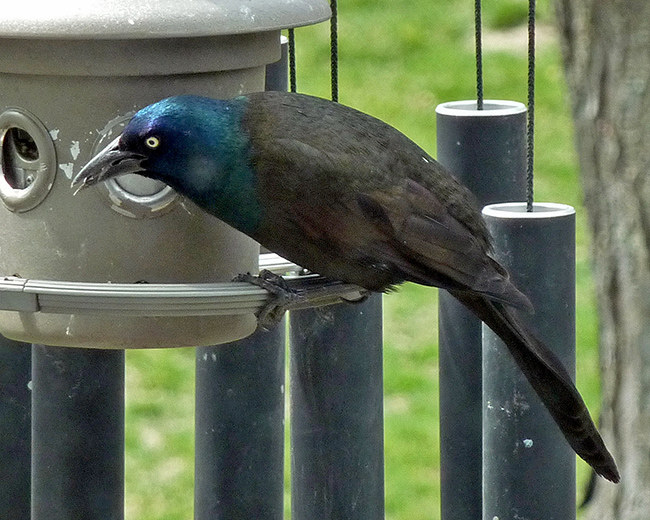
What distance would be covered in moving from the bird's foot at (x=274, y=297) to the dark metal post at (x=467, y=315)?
0.83 meters

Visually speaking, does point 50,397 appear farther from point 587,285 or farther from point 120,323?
point 587,285

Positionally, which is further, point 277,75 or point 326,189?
point 277,75

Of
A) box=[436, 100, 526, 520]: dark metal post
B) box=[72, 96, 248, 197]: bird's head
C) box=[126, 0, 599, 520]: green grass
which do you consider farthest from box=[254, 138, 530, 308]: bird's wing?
box=[126, 0, 599, 520]: green grass

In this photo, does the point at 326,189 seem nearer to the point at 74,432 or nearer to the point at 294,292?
the point at 294,292

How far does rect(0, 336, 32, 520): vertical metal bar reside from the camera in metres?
4.21

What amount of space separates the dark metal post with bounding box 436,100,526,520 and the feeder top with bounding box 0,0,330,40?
825 mm

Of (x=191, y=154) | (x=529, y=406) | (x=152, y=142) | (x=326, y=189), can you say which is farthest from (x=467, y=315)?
(x=152, y=142)

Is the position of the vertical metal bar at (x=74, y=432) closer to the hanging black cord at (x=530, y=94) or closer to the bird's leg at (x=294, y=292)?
the bird's leg at (x=294, y=292)

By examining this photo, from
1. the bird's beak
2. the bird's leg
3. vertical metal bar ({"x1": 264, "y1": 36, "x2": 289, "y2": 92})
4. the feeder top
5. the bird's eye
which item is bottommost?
the bird's leg

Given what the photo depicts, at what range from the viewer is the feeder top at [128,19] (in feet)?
10.5

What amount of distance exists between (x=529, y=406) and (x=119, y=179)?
4.06ft

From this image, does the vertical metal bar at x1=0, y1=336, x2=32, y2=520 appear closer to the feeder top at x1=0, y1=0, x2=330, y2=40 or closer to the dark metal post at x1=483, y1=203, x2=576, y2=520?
the feeder top at x1=0, y1=0, x2=330, y2=40

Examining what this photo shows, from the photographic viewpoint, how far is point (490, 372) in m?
3.71

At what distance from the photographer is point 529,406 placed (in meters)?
3.71
